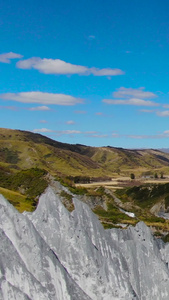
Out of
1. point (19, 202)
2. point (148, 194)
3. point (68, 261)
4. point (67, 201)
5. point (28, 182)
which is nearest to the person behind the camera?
point (68, 261)

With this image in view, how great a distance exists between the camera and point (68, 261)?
1827cm

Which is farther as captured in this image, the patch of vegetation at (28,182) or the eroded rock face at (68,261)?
the patch of vegetation at (28,182)

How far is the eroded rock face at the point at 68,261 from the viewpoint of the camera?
52.4 ft

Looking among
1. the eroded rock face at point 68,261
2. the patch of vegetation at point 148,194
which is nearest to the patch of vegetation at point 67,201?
the eroded rock face at point 68,261

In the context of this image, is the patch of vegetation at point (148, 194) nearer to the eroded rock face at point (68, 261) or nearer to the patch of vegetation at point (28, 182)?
the patch of vegetation at point (28, 182)

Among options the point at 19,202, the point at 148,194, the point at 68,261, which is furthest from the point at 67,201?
the point at 148,194

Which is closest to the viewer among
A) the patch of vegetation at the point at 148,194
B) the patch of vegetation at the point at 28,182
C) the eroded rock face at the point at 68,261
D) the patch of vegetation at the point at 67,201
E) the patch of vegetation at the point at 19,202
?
the eroded rock face at the point at 68,261

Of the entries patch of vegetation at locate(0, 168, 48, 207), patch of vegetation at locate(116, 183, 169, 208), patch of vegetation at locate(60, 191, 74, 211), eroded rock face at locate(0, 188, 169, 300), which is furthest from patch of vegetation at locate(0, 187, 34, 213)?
patch of vegetation at locate(116, 183, 169, 208)

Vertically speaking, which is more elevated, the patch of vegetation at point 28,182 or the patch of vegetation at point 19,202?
the patch of vegetation at point 28,182

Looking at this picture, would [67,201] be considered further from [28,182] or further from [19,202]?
[28,182]

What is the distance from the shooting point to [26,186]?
60250 mm

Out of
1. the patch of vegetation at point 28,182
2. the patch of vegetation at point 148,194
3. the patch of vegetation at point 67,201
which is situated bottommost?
the patch of vegetation at point 148,194

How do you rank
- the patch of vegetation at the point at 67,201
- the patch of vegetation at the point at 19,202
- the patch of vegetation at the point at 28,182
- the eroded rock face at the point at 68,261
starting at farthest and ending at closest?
the patch of vegetation at the point at 28,182, the patch of vegetation at the point at 67,201, the patch of vegetation at the point at 19,202, the eroded rock face at the point at 68,261

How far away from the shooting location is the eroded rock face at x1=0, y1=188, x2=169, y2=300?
1598cm
